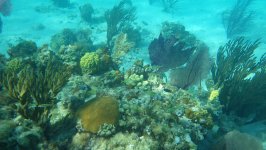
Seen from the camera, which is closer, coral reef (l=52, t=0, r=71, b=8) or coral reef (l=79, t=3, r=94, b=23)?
coral reef (l=79, t=3, r=94, b=23)

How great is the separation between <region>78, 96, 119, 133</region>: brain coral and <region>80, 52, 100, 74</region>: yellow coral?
2.45m

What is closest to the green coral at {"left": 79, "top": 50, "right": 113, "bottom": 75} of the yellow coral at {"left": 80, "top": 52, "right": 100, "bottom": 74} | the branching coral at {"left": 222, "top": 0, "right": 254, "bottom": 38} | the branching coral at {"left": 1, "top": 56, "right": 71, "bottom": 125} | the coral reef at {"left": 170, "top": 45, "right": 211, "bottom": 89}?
the yellow coral at {"left": 80, "top": 52, "right": 100, "bottom": 74}

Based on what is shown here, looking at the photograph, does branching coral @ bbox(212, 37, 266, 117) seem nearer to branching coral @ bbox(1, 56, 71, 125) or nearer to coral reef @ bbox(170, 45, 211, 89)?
coral reef @ bbox(170, 45, 211, 89)

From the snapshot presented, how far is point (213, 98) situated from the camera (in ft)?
22.0

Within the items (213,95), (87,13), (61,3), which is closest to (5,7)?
(87,13)

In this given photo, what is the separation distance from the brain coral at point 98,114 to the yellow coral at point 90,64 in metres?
2.45

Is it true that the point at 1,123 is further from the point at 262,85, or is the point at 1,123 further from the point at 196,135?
the point at 262,85

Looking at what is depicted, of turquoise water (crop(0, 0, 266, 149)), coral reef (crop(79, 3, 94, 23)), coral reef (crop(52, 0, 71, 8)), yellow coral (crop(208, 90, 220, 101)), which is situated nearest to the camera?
turquoise water (crop(0, 0, 266, 149))

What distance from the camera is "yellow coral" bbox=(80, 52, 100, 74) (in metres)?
6.78

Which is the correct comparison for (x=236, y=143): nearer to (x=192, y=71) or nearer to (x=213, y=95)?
(x=213, y=95)

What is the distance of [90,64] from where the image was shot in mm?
6777

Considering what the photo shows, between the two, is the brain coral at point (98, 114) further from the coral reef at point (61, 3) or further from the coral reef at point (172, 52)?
the coral reef at point (61, 3)

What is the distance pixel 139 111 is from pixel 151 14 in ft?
49.8

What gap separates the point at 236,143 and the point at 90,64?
378 centimetres
